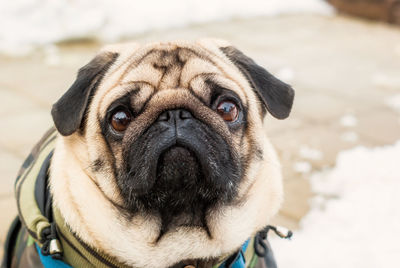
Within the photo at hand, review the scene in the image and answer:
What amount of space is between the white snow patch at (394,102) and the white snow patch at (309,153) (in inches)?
50.5

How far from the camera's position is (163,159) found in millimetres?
1812

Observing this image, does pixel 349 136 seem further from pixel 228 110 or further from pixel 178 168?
pixel 178 168

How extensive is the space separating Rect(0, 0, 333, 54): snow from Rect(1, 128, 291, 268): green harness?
3993 mm

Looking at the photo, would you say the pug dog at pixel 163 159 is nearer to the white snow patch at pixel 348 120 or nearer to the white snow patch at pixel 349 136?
the white snow patch at pixel 349 136

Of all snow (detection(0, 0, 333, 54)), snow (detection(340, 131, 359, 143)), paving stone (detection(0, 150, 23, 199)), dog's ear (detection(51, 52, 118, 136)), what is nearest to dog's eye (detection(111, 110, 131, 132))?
dog's ear (detection(51, 52, 118, 136))

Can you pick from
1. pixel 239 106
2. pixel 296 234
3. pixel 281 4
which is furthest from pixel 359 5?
pixel 239 106

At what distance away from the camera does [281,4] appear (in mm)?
9086

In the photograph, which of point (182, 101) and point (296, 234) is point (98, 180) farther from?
point (296, 234)

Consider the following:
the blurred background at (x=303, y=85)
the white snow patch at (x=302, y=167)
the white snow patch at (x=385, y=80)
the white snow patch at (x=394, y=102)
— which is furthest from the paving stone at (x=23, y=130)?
the white snow patch at (x=385, y=80)

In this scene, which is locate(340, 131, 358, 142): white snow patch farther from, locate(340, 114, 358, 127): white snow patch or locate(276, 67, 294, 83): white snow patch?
locate(276, 67, 294, 83): white snow patch

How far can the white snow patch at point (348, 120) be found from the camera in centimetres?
459

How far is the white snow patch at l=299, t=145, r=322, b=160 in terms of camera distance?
155 inches

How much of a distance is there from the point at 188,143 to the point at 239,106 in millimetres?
301

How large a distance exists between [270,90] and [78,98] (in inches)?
26.9
